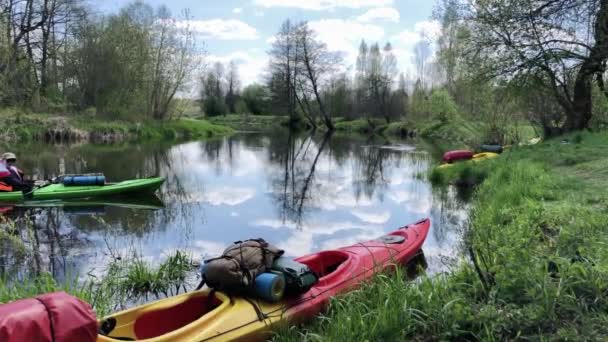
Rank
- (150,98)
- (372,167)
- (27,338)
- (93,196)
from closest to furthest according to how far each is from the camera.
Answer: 1. (27,338)
2. (93,196)
3. (372,167)
4. (150,98)

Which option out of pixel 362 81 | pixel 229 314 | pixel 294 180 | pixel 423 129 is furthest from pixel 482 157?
pixel 362 81

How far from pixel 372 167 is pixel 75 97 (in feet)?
Result: 57.9

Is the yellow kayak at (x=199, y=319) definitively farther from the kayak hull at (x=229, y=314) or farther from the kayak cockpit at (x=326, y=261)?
the kayak cockpit at (x=326, y=261)

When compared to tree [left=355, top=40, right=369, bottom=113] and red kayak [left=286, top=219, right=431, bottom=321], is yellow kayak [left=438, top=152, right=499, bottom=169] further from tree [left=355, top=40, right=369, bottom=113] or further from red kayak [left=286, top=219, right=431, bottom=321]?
tree [left=355, top=40, right=369, bottom=113]

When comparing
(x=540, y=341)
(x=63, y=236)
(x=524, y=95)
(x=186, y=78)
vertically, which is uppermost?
(x=186, y=78)

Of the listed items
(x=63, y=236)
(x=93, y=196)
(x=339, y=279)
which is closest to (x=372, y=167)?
(x=93, y=196)

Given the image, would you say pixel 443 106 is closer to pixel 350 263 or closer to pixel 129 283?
pixel 350 263

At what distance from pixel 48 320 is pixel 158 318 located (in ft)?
4.18

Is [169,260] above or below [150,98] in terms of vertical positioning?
below

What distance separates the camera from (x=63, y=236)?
709 cm

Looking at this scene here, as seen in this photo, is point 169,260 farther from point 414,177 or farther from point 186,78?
point 186,78

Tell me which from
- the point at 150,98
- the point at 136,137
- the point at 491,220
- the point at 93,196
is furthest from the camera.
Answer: the point at 150,98

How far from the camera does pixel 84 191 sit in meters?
9.40

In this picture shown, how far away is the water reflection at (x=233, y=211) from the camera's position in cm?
664
